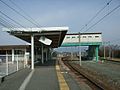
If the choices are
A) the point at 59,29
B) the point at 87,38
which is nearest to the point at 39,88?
the point at 59,29

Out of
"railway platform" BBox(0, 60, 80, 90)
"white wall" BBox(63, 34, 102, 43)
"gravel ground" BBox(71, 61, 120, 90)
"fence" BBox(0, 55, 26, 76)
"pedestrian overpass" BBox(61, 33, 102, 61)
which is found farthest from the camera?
"white wall" BBox(63, 34, 102, 43)

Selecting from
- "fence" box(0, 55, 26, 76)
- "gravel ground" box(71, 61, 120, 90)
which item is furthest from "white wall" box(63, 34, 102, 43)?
"fence" box(0, 55, 26, 76)

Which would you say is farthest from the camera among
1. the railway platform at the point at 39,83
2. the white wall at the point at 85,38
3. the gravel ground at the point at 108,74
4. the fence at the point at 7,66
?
the white wall at the point at 85,38

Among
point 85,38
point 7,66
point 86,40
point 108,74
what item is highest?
point 85,38

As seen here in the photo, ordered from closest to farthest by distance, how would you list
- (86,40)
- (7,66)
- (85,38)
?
(7,66), (86,40), (85,38)

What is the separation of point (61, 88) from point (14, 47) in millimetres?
39600

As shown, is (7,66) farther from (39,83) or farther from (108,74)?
(108,74)

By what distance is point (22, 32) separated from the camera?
26984 millimetres

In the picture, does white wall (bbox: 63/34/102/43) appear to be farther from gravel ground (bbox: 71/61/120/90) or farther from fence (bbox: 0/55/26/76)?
fence (bbox: 0/55/26/76)

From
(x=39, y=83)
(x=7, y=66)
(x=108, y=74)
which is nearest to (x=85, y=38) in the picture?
(x=108, y=74)

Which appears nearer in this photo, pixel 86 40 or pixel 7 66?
pixel 7 66

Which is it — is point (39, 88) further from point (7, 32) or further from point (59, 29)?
point (7, 32)

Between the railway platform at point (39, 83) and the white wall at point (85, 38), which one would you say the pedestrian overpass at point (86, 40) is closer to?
the white wall at point (85, 38)

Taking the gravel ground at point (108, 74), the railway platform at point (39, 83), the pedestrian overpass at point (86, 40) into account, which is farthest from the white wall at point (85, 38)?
the railway platform at point (39, 83)
